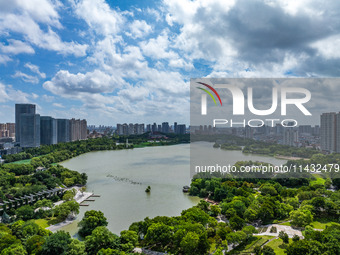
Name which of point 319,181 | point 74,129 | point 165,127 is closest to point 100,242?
point 319,181

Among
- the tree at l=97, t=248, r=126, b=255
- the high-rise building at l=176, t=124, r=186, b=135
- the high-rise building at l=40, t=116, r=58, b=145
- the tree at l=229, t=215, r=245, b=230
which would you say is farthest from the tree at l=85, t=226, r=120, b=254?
the high-rise building at l=176, t=124, r=186, b=135

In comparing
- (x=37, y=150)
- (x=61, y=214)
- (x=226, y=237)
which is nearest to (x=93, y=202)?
(x=61, y=214)

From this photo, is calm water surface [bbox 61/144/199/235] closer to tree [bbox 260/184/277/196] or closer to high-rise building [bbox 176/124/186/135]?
tree [bbox 260/184/277/196]

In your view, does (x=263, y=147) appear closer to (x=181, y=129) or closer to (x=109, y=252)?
(x=109, y=252)

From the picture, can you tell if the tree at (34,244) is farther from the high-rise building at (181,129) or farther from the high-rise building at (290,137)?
the high-rise building at (181,129)

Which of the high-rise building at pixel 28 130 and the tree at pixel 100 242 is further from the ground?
the high-rise building at pixel 28 130

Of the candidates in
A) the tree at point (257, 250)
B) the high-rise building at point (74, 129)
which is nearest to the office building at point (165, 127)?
the high-rise building at point (74, 129)

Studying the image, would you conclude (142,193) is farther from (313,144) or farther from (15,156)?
(15,156)
